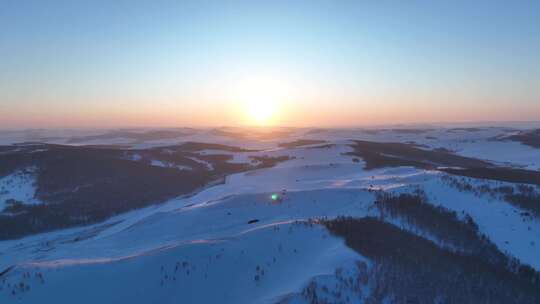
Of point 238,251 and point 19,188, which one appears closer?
point 238,251

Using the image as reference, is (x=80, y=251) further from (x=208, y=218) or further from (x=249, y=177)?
(x=249, y=177)

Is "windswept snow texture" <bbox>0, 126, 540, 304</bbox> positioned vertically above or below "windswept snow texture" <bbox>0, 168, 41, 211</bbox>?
above

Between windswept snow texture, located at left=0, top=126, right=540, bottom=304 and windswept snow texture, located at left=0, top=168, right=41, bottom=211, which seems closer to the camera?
windswept snow texture, located at left=0, top=126, right=540, bottom=304

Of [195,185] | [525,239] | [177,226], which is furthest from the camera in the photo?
[195,185]

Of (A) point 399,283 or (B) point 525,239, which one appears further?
(B) point 525,239

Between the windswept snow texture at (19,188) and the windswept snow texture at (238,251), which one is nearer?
the windswept snow texture at (238,251)

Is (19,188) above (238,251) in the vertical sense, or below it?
below

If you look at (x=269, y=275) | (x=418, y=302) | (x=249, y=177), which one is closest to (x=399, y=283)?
(x=418, y=302)

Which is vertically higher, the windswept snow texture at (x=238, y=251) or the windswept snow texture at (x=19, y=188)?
the windswept snow texture at (x=238, y=251)

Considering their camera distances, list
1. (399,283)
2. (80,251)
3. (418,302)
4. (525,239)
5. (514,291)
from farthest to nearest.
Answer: (80,251)
(525,239)
(514,291)
(399,283)
(418,302)

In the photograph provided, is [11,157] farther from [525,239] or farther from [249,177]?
[525,239]

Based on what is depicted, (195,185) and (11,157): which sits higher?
(11,157)
